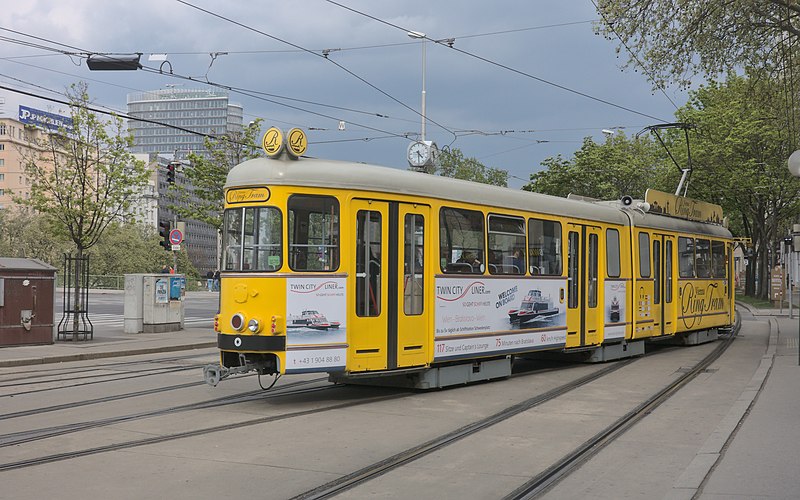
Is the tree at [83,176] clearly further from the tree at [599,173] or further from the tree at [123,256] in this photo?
the tree at [123,256]

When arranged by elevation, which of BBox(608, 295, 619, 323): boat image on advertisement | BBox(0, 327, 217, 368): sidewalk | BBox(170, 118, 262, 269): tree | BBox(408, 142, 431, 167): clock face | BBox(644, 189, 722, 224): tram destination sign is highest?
BBox(408, 142, 431, 167): clock face

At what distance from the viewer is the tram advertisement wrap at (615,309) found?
55.0ft

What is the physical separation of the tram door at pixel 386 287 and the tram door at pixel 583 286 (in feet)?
14.6

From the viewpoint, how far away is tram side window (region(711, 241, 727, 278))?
21.9m

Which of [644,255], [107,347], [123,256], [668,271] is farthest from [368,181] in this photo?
[123,256]

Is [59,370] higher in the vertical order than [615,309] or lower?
lower

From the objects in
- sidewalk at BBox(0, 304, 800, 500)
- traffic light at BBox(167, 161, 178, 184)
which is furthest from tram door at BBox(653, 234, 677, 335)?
traffic light at BBox(167, 161, 178, 184)

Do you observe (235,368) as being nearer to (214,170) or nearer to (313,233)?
(313,233)

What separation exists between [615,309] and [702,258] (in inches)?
210

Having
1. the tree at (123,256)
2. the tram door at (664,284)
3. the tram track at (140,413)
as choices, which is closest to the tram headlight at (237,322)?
the tram track at (140,413)

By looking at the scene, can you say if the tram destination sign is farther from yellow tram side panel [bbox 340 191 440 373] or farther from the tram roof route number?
the tram roof route number

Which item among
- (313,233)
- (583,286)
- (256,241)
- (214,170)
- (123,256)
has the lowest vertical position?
(583,286)

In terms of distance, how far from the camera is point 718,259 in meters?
22.3

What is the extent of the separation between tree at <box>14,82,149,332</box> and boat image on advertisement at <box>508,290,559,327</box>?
12054 mm
